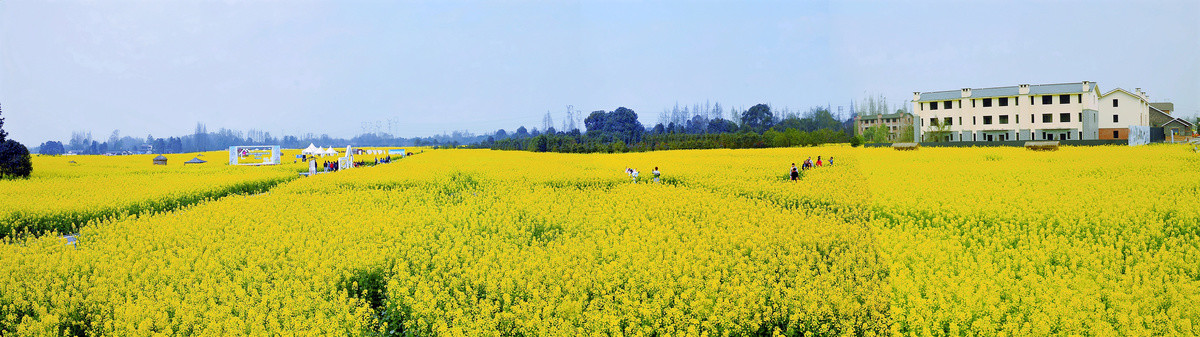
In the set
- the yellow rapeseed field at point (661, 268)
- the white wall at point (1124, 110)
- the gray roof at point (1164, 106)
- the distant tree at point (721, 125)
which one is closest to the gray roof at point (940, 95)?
the white wall at point (1124, 110)

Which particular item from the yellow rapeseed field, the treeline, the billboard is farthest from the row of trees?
the treeline

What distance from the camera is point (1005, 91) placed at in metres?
38.6

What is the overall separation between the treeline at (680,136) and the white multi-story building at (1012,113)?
5129 millimetres

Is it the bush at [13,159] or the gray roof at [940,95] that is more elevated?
the gray roof at [940,95]

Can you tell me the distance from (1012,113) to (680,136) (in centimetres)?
2357

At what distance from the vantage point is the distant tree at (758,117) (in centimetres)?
6838

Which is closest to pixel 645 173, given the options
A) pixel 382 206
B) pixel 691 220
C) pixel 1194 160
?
pixel 382 206

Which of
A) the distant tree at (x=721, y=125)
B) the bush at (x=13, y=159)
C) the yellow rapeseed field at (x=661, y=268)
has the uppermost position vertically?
the distant tree at (x=721, y=125)

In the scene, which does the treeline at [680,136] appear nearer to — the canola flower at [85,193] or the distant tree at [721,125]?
the distant tree at [721,125]

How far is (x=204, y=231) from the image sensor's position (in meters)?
10.8

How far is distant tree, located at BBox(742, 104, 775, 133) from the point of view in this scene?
68.4 meters

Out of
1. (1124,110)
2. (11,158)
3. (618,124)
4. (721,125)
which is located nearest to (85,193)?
(11,158)

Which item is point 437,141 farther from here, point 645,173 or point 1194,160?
point 1194,160

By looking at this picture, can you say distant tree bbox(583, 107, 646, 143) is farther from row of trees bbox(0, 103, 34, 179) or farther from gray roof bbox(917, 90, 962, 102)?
row of trees bbox(0, 103, 34, 179)
